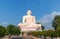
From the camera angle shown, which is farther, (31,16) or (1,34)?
(31,16)

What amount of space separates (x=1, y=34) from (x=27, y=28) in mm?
34366

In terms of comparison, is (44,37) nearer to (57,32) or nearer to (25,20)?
(57,32)

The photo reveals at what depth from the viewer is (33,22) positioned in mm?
92500

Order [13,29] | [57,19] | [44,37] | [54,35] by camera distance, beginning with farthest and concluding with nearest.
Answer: [57,19] < [13,29] < [44,37] < [54,35]

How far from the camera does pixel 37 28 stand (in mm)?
90938

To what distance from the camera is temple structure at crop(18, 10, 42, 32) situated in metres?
90.3

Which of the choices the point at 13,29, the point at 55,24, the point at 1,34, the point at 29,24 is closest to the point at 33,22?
the point at 29,24

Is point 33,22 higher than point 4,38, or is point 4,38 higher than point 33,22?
point 33,22

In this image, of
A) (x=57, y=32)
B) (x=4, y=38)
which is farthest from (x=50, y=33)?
(x=4, y=38)

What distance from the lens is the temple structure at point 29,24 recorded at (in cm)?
9031

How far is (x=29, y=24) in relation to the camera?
300ft

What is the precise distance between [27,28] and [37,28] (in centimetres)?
328

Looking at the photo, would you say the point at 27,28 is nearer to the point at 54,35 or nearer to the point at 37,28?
the point at 37,28

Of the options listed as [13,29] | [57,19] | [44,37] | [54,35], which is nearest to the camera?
[54,35]
